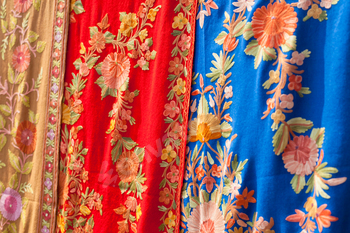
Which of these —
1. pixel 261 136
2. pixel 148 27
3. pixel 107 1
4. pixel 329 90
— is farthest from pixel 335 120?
pixel 107 1

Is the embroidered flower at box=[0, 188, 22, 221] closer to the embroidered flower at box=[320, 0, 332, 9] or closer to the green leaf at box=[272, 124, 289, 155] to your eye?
the green leaf at box=[272, 124, 289, 155]

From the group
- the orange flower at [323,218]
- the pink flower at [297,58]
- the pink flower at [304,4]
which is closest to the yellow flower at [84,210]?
the orange flower at [323,218]

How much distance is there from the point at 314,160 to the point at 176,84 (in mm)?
514

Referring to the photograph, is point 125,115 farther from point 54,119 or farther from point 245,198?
point 245,198

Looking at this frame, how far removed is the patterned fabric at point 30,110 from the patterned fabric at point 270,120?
2.01ft

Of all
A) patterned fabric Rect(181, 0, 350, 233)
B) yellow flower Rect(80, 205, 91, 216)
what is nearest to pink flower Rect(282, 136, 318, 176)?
patterned fabric Rect(181, 0, 350, 233)

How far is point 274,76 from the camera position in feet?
2.67

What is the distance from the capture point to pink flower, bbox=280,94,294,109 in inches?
30.9

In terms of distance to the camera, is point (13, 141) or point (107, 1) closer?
point (107, 1)

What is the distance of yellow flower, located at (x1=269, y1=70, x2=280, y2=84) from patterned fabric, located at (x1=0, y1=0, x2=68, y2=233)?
835 mm

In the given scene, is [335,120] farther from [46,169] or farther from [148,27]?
→ [46,169]

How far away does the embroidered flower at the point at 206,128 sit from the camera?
2.96 feet

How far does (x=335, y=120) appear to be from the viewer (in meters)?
0.73

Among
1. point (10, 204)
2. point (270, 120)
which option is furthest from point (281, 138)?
point (10, 204)
